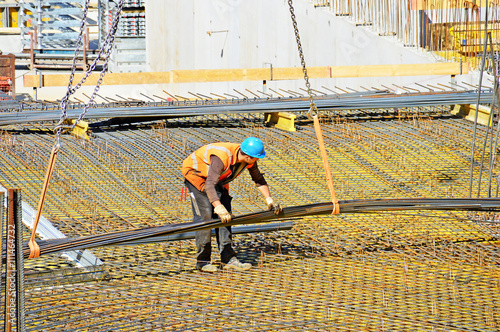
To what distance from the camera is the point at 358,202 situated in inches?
213

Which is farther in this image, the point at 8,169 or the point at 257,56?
the point at 257,56

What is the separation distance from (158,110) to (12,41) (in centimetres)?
1265

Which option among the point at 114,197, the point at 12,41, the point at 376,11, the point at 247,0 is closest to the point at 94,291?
the point at 114,197

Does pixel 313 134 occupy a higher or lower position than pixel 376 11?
lower

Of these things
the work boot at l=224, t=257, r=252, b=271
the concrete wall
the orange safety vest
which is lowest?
the work boot at l=224, t=257, r=252, b=271

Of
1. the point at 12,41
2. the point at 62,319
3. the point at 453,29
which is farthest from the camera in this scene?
the point at 12,41

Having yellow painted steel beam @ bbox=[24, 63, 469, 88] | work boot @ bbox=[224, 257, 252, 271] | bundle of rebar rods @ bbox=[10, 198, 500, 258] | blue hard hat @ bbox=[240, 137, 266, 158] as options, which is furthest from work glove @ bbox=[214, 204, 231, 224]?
yellow painted steel beam @ bbox=[24, 63, 469, 88]

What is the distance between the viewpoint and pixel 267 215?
206 inches

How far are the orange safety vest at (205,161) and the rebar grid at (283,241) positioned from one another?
752mm

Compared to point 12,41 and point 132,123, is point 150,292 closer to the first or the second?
point 132,123

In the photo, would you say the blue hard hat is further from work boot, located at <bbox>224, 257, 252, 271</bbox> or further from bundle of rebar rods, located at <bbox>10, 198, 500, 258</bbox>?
work boot, located at <bbox>224, 257, 252, 271</bbox>

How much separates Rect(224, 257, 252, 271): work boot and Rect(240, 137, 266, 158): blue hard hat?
935mm

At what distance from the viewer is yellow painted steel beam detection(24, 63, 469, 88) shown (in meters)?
12.1

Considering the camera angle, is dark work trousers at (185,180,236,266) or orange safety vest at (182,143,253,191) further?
dark work trousers at (185,180,236,266)
